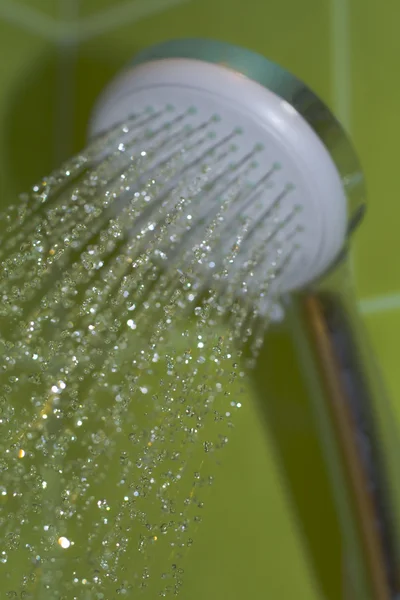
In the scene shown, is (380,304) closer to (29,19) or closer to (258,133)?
(258,133)

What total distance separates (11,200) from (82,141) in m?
0.10

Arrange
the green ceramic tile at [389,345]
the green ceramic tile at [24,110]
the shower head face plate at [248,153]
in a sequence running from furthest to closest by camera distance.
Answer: the green ceramic tile at [24,110]
the green ceramic tile at [389,345]
the shower head face plate at [248,153]

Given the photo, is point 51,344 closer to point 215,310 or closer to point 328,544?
point 215,310

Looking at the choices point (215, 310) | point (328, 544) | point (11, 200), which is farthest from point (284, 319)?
point (11, 200)

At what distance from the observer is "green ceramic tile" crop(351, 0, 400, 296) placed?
0.59 m

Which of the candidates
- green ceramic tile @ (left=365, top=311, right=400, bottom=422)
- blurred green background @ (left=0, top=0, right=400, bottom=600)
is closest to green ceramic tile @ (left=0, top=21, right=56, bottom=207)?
blurred green background @ (left=0, top=0, right=400, bottom=600)

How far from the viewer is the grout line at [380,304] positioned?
58cm

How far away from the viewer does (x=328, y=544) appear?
22.4 inches

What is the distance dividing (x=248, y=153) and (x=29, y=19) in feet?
1.51

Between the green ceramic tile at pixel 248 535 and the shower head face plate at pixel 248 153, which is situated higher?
the shower head face plate at pixel 248 153

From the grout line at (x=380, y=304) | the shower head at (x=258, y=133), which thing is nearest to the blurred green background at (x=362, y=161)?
the grout line at (x=380, y=304)

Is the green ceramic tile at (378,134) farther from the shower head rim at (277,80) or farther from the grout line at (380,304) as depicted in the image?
the shower head rim at (277,80)

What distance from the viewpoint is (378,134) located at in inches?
24.0

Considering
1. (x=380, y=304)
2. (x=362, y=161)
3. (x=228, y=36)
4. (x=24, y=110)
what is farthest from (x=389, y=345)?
(x=24, y=110)
